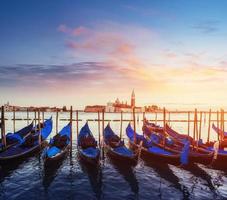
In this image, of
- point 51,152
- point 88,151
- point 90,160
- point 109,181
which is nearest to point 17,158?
point 51,152

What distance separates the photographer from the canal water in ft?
42.3

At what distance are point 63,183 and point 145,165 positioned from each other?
20.3ft

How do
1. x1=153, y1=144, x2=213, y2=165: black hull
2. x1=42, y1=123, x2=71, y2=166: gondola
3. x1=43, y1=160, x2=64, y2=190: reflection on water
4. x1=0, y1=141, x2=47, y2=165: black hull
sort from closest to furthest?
x1=43, y1=160, x2=64, y2=190: reflection on water, x1=42, y1=123, x2=71, y2=166: gondola, x1=0, y1=141, x2=47, y2=165: black hull, x1=153, y1=144, x2=213, y2=165: black hull

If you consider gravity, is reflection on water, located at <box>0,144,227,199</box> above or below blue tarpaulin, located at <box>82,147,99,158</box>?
below

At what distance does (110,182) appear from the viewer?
14.8 m

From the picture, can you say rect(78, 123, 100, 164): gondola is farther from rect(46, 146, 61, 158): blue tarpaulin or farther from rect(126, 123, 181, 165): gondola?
rect(126, 123, 181, 165): gondola

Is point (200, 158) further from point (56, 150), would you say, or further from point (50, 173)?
point (50, 173)

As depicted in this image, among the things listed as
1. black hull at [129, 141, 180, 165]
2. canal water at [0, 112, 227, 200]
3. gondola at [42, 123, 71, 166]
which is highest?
gondola at [42, 123, 71, 166]

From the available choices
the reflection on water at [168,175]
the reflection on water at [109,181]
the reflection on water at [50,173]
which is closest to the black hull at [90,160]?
the reflection on water at [109,181]

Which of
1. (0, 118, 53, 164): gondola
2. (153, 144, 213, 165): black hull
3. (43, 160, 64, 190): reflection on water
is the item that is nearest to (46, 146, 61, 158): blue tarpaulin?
(43, 160, 64, 190): reflection on water

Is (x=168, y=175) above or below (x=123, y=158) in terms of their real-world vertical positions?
below

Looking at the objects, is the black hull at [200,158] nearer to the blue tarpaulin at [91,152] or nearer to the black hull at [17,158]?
the blue tarpaulin at [91,152]

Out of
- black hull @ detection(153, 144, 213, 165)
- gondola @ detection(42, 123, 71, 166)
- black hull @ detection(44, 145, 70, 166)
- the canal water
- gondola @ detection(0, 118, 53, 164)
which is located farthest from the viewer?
black hull @ detection(153, 144, 213, 165)

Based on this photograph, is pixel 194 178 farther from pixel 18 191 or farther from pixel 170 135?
pixel 170 135
